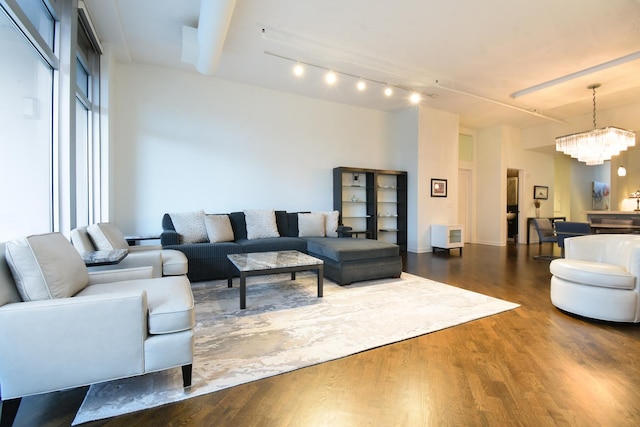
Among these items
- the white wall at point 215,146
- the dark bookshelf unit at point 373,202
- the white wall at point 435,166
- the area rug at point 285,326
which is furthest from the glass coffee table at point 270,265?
the white wall at point 435,166

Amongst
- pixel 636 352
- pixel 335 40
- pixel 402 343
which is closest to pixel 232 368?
pixel 402 343

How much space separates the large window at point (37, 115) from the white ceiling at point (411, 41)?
88cm

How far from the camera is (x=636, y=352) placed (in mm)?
2062

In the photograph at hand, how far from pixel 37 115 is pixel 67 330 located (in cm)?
207

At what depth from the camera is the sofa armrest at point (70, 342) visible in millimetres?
1301

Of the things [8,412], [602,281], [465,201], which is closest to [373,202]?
[465,201]

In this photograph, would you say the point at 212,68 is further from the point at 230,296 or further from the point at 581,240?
the point at 581,240

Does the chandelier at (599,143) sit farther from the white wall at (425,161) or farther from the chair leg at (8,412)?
the chair leg at (8,412)

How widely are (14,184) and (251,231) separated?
2830 mm

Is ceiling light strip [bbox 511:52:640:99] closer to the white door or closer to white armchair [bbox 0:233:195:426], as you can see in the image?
the white door

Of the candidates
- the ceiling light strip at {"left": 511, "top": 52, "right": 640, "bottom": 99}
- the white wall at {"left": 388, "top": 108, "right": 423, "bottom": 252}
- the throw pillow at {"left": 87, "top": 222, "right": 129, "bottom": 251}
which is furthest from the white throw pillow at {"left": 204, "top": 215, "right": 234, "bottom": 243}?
the ceiling light strip at {"left": 511, "top": 52, "right": 640, "bottom": 99}

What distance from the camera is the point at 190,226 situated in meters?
4.24

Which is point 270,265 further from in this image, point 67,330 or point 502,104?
point 502,104

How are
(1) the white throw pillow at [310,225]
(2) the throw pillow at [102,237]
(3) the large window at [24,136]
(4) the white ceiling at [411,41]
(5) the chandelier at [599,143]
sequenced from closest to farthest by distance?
1. (3) the large window at [24,136]
2. (2) the throw pillow at [102,237]
3. (4) the white ceiling at [411,41]
4. (5) the chandelier at [599,143]
5. (1) the white throw pillow at [310,225]
